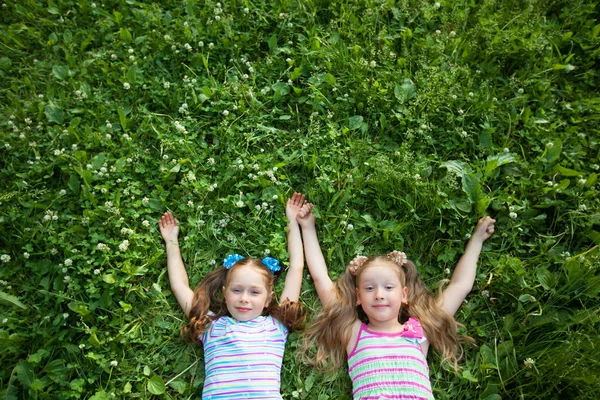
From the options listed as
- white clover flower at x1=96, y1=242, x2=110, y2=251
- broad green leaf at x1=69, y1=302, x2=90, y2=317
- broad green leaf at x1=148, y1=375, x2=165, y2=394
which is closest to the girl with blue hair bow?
broad green leaf at x1=148, y1=375, x2=165, y2=394

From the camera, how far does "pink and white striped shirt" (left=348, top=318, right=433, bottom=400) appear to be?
368 centimetres

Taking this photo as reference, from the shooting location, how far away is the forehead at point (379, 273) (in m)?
3.93

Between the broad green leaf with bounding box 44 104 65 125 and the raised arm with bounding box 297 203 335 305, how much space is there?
2.35 meters

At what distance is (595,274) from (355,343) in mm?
1887

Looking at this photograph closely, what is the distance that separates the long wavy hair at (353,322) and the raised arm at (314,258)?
0.07 m

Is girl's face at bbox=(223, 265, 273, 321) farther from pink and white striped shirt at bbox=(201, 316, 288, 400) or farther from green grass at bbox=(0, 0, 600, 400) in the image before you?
green grass at bbox=(0, 0, 600, 400)

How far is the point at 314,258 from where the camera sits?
4281mm

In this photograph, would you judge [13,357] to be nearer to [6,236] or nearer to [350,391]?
[6,236]

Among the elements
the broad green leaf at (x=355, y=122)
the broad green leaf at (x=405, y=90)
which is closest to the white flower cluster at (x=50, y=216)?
the broad green leaf at (x=355, y=122)

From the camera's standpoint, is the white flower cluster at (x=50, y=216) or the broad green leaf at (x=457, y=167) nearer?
the white flower cluster at (x=50, y=216)

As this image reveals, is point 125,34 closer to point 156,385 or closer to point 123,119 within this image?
point 123,119

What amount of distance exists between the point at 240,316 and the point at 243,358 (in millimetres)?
313

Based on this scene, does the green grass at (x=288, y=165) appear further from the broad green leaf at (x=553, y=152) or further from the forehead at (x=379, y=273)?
the forehead at (x=379, y=273)

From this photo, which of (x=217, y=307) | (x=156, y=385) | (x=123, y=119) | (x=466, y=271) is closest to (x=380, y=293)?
(x=466, y=271)
